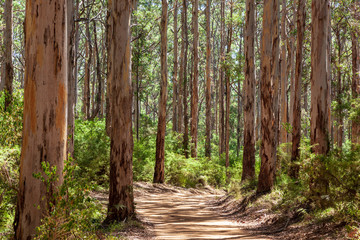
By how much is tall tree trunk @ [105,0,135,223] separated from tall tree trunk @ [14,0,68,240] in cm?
265

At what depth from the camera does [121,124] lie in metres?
7.59

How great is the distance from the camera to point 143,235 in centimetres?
703

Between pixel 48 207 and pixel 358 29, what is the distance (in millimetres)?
19918

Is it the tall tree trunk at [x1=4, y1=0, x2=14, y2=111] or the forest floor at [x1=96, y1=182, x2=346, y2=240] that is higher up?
the tall tree trunk at [x1=4, y1=0, x2=14, y2=111]

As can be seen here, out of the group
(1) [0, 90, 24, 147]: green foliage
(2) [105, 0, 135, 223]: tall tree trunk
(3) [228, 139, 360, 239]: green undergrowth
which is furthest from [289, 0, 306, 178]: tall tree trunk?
(1) [0, 90, 24, 147]: green foliage

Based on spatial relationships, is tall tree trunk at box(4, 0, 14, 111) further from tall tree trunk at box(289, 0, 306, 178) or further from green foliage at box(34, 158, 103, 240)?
tall tree trunk at box(289, 0, 306, 178)

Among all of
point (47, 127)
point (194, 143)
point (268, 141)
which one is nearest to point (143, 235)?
point (47, 127)

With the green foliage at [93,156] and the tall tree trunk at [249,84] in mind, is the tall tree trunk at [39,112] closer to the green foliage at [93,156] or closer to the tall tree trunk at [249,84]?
the green foliage at [93,156]

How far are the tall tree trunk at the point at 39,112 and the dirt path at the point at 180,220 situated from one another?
2.81 meters

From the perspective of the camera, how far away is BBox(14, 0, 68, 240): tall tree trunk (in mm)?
4840

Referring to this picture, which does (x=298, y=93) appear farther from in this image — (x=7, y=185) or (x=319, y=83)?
(x=7, y=185)

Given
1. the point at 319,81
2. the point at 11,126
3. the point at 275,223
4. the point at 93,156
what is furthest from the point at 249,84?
the point at 11,126

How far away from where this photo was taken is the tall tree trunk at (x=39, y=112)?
484cm

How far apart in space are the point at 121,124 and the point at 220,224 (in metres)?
3.32
